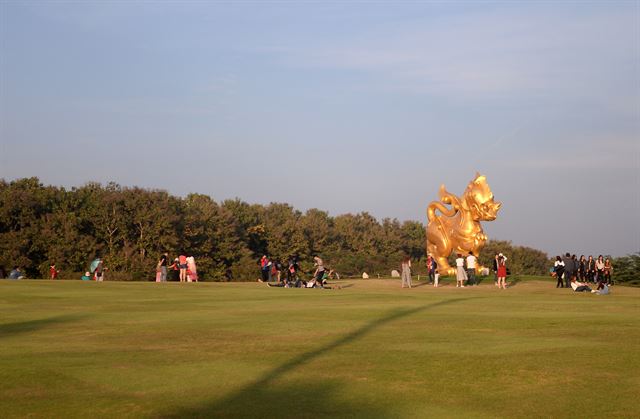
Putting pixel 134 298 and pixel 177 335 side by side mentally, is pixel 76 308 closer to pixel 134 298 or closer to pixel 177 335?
pixel 134 298

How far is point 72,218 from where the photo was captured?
67562 millimetres

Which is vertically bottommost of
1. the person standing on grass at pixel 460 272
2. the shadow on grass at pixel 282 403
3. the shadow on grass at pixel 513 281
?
the shadow on grass at pixel 282 403

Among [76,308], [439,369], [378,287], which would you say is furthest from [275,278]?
[439,369]

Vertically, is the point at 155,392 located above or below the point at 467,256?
below

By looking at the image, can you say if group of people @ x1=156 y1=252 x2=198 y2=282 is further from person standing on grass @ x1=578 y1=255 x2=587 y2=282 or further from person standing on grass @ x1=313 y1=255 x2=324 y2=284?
person standing on grass @ x1=578 y1=255 x2=587 y2=282

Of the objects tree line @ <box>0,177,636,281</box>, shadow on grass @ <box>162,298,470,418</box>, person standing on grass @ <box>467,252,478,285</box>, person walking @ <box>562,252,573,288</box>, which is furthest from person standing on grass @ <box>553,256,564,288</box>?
shadow on grass @ <box>162,298,470,418</box>

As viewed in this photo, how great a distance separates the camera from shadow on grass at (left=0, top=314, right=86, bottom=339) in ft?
67.5

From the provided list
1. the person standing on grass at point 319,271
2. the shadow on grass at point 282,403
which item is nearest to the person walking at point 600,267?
the person standing on grass at point 319,271

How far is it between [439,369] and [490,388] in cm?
155

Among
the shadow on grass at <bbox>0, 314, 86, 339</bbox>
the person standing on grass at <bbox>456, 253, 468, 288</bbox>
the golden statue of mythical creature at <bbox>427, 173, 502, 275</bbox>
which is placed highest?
the golden statue of mythical creature at <bbox>427, 173, 502, 275</bbox>

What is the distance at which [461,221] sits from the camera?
4997 centimetres

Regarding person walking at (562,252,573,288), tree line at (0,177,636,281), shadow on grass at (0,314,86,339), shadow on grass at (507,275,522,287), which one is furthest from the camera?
tree line at (0,177,636,281)

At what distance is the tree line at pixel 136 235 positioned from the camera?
216 feet

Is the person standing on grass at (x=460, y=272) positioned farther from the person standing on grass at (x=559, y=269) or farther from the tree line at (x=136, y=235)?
the tree line at (x=136, y=235)
